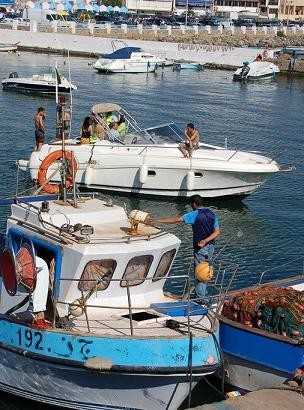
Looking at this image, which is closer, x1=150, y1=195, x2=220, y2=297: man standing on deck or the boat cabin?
the boat cabin

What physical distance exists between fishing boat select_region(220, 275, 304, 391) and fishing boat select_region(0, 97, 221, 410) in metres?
0.82

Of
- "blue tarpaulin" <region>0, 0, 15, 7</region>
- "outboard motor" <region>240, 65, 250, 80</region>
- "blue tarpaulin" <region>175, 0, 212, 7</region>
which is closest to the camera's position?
"outboard motor" <region>240, 65, 250, 80</region>

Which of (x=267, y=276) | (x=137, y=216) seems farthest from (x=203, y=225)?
(x=267, y=276)

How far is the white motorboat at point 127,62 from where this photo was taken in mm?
71062

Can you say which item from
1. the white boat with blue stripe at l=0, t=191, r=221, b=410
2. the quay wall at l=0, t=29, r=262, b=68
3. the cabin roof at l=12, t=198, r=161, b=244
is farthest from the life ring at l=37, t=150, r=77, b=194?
the quay wall at l=0, t=29, r=262, b=68

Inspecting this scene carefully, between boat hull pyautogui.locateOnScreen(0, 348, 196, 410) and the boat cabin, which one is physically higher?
the boat cabin

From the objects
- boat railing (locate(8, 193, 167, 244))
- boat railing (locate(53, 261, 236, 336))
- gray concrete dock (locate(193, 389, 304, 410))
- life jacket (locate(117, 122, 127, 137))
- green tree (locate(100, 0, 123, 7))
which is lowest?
gray concrete dock (locate(193, 389, 304, 410))

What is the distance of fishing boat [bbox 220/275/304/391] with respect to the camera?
15.1m

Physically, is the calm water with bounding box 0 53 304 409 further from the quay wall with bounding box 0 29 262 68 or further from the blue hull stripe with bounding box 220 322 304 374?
the quay wall with bounding box 0 29 262 68

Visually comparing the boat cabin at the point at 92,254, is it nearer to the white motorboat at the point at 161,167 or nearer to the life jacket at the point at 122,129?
the white motorboat at the point at 161,167

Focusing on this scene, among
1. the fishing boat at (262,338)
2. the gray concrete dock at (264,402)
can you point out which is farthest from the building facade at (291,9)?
the gray concrete dock at (264,402)

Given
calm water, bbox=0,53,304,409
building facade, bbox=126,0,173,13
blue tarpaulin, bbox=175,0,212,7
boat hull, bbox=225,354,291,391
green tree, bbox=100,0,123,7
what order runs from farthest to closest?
blue tarpaulin, bbox=175,0,212,7 < building facade, bbox=126,0,173,13 < green tree, bbox=100,0,123,7 < calm water, bbox=0,53,304,409 < boat hull, bbox=225,354,291,391

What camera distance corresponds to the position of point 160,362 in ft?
45.5

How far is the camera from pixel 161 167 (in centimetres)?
2862
